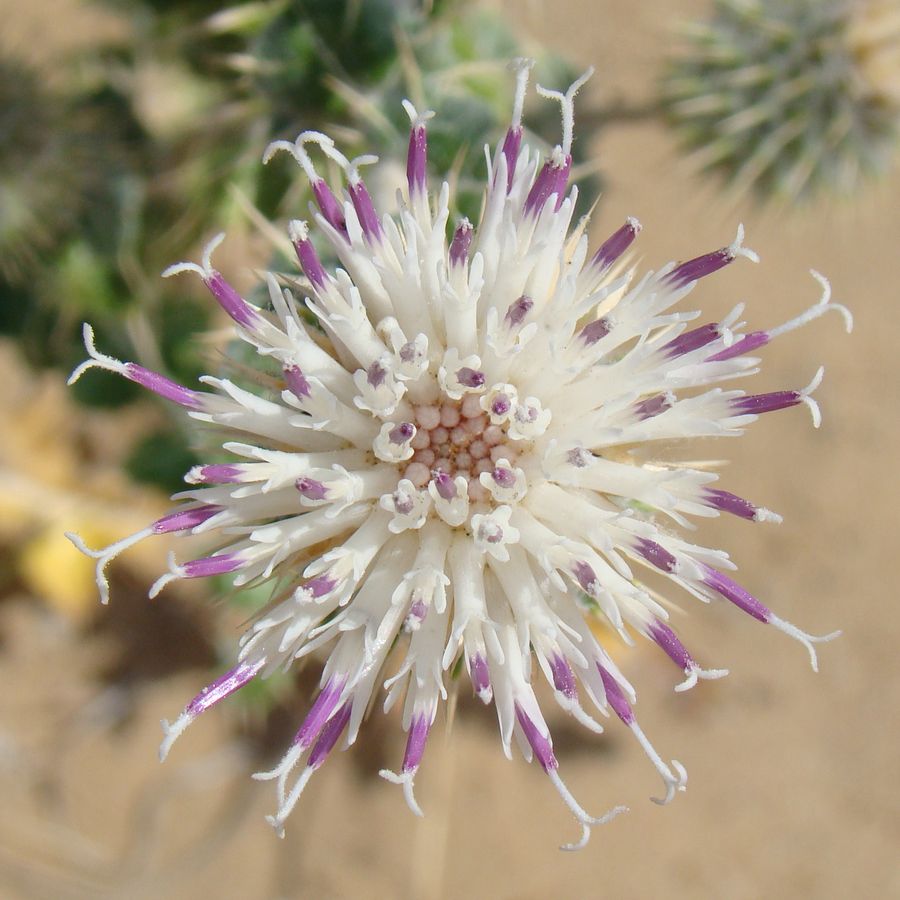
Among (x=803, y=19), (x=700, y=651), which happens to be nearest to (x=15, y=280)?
(x=803, y=19)

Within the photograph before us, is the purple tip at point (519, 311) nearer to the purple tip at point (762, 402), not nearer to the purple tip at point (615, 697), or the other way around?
the purple tip at point (762, 402)

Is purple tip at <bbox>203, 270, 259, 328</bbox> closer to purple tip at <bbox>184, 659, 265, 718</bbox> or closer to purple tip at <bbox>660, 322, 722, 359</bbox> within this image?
purple tip at <bbox>184, 659, 265, 718</bbox>

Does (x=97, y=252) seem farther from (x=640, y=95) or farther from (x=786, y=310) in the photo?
(x=786, y=310)

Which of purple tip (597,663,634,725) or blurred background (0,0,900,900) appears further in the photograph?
blurred background (0,0,900,900)

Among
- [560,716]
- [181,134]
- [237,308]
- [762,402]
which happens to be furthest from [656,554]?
[560,716]

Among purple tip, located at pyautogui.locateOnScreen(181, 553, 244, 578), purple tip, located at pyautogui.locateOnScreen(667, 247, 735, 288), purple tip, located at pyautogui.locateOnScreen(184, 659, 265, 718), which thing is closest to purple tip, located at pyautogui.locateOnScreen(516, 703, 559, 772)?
purple tip, located at pyautogui.locateOnScreen(184, 659, 265, 718)

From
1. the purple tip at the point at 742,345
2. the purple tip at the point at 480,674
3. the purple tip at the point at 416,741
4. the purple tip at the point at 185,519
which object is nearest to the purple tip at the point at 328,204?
the purple tip at the point at 185,519
